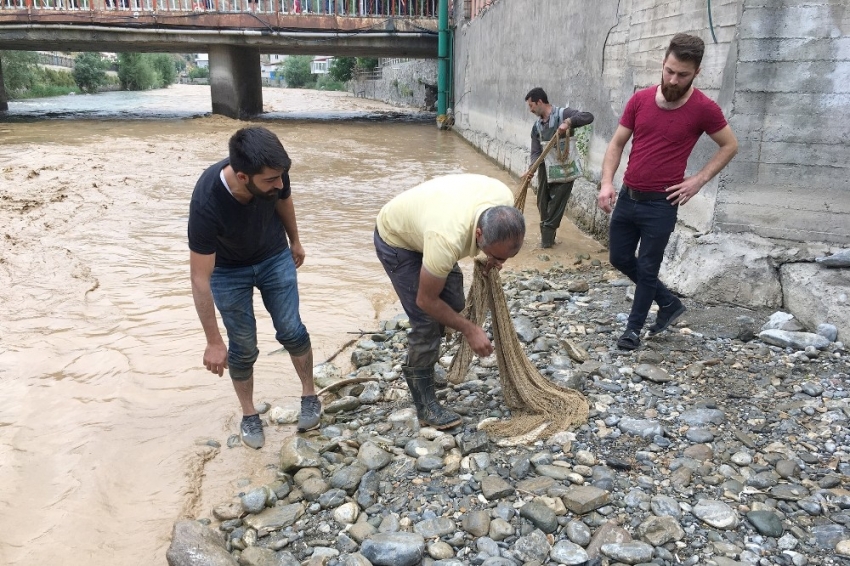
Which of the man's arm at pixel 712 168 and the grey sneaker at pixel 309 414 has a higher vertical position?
the man's arm at pixel 712 168

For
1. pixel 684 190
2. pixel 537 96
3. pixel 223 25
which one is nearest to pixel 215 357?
pixel 684 190

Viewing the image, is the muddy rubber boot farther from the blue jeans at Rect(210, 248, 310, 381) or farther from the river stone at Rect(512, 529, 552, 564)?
the river stone at Rect(512, 529, 552, 564)

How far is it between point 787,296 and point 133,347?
4.64 metres

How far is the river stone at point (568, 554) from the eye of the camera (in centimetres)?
212

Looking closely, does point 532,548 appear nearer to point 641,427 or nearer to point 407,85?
point 641,427

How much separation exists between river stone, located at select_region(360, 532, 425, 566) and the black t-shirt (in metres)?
1.39

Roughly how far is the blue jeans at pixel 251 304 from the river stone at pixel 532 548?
1509 mm

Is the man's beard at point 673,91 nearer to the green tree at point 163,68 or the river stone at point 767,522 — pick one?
the river stone at point 767,522

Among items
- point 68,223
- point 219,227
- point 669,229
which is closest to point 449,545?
point 219,227

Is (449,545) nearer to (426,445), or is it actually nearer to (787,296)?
(426,445)

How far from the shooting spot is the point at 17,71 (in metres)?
32.9

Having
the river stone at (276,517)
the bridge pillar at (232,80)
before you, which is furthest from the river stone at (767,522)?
the bridge pillar at (232,80)

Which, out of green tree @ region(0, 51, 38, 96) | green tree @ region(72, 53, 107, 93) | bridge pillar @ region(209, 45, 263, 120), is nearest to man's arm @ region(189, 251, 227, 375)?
bridge pillar @ region(209, 45, 263, 120)

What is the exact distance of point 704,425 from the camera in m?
2.86
